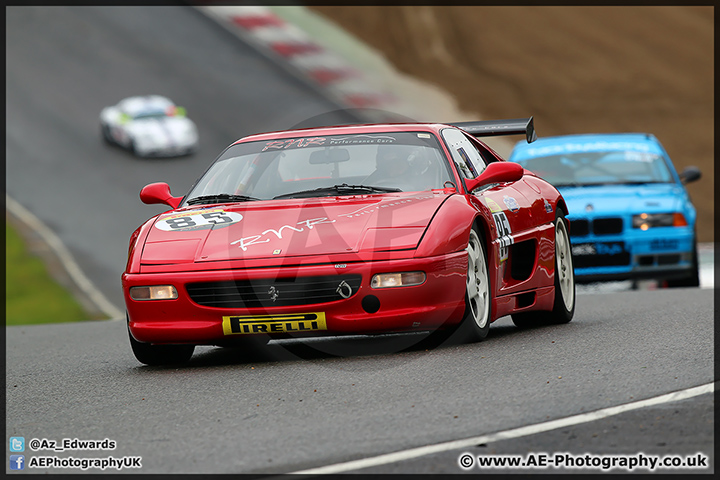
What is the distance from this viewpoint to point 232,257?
6.68 metres

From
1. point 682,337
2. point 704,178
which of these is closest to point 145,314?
point 682,337

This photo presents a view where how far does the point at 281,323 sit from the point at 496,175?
70.9 inches

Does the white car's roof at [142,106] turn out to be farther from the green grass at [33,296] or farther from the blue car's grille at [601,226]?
the blue car's grille at [601,226]

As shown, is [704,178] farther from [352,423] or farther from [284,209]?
[352,423]

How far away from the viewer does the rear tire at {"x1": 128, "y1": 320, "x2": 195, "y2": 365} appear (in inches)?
283

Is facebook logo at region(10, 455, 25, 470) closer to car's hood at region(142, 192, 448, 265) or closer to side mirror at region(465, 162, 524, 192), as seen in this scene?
car's hood at region(142, 192, 448, 265)

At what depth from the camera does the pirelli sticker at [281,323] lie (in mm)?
6570

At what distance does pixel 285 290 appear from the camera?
259 inches

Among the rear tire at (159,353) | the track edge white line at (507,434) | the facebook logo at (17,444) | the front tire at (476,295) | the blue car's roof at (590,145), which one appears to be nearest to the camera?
the track edge white line at (507,434)

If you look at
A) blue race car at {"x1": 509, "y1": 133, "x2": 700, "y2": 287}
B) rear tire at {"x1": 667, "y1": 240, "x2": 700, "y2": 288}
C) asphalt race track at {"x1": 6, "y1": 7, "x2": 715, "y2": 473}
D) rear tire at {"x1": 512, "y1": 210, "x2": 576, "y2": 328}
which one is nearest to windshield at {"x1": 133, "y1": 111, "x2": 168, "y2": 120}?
asphalt race track at {"x1": 6, "y1": 7, "x2": 715, "y2": 473}

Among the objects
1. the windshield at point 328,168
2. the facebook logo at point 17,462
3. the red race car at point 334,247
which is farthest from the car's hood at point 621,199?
the facebook logo at point 17,462

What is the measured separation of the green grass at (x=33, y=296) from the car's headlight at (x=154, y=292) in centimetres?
916

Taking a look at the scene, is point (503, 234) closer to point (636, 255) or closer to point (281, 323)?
point (281, 323)

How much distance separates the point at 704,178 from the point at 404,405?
20.7 metres
